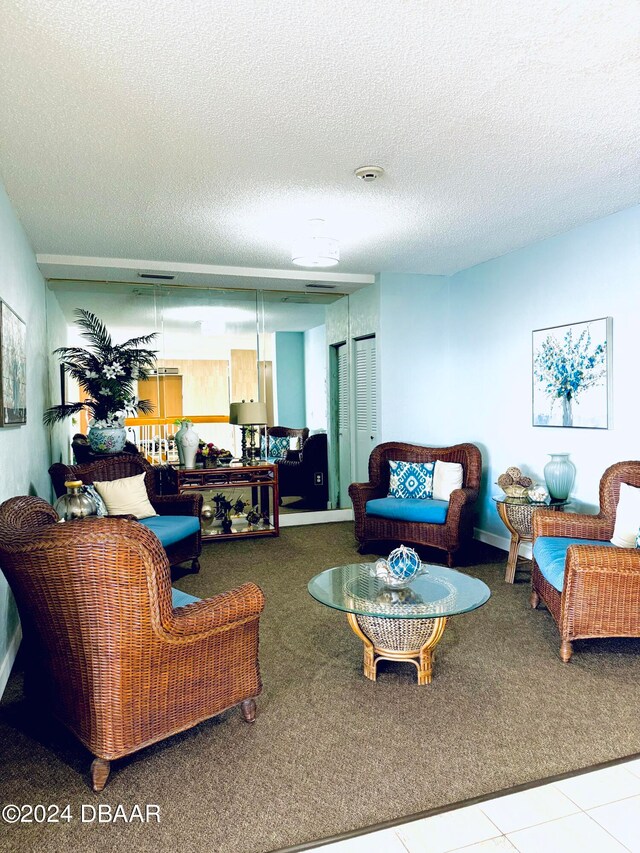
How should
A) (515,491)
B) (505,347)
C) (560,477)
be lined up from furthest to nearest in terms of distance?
(505,347)
(515,491)
(560,477)

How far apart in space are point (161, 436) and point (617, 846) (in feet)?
16.0

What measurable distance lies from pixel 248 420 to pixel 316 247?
231cm

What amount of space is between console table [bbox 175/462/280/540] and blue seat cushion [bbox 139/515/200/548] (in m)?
0.69

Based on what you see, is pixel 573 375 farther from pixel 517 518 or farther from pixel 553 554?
pixel 553 554

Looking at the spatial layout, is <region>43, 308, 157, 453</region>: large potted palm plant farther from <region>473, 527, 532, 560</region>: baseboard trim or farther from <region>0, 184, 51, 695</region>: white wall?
<region>473, 527, 532, 560</region>: baseboard trim

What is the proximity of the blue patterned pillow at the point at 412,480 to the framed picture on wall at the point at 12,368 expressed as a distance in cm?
300

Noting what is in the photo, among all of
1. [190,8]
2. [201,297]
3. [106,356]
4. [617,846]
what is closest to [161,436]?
[106,356]

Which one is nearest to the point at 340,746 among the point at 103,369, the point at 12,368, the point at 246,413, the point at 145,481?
the point at 12,368

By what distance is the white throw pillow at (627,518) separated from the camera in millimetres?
3314

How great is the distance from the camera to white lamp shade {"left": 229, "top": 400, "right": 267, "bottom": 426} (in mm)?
5965

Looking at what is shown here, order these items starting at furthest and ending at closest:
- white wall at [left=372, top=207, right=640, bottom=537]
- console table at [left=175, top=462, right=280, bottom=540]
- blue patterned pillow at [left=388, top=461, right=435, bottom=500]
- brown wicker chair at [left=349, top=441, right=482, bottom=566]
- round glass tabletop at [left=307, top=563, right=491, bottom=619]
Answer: console table at [left=175, top=462, right=280, bottom=540] < blue patterned pillow at [left=388, top=461, right=435, bottom=500] < brown wicker chair at [left=349, top=441, right=482, bottom=566] < white wall at [left=372, top=207, right=640, bottom=537] < round glass tabletop at [left=307, top=563, right=491, bottom=619]

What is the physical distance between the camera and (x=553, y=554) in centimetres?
339

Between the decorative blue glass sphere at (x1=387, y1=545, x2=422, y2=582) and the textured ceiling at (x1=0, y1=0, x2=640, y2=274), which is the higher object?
the textured ceiling at (x1=0, y1=0, x2=640, y2=274)

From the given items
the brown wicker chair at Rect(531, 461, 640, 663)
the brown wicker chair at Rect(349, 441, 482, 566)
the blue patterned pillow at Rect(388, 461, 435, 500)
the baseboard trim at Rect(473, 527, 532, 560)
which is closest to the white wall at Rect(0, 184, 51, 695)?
the brown wicker chair at Rect(349, 441, 482, 566)
